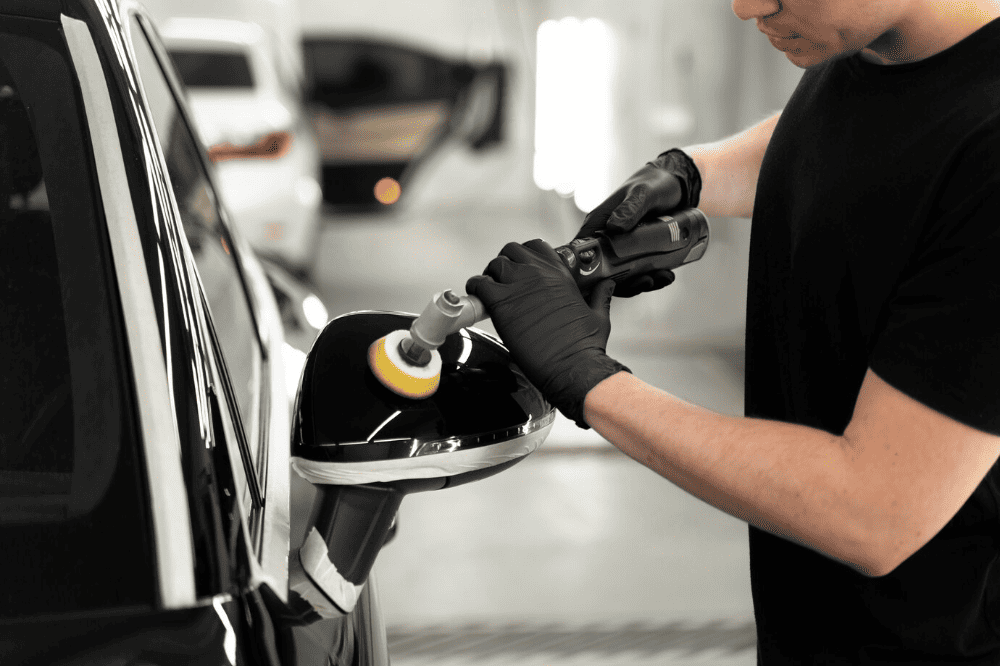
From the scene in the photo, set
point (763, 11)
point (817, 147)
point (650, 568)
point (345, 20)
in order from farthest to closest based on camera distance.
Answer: point (345, 20), point (650, 568), point (817, 147), point (763, 11)

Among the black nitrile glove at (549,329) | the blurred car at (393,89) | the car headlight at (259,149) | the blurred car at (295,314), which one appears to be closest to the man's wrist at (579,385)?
the black nitrile glove at (549,329)

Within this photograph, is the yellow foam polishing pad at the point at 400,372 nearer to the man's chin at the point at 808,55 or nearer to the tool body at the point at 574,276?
the tool body at the point at 574,276

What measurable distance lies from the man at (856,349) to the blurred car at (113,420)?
1.15 ft

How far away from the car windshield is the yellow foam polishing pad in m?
0.24

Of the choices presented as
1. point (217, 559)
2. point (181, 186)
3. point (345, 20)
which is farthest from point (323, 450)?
point (345, 20)

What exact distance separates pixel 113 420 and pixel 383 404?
25 cm

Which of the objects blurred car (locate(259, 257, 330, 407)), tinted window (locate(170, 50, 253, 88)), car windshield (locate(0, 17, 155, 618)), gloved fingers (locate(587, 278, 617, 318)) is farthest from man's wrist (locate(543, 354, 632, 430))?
tinted window (locate(170, 50, 253, 88))

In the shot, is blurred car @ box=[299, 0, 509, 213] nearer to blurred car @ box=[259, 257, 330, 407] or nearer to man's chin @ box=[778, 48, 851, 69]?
blurred car @ box=[259, 257, 330, 407]

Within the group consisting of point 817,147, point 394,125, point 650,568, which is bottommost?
point 650,568

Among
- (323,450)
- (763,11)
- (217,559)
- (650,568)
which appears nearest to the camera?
(217,559)

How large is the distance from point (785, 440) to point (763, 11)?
481 mm

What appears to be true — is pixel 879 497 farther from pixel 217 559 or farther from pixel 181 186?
pixel 181 186

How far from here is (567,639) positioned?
8.27ft

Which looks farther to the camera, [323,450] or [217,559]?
[323,450]
